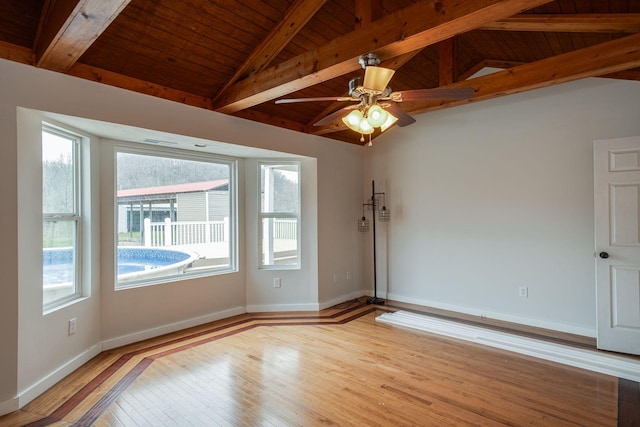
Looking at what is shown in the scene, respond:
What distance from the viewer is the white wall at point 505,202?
3.77 metres

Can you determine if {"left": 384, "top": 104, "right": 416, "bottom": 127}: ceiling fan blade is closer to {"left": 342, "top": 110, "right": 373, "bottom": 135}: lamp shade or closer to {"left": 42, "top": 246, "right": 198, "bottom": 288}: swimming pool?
{"left": 342, "top": 110, "right": 373, "bottom": 135}: lamp shade

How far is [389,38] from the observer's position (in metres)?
2.25

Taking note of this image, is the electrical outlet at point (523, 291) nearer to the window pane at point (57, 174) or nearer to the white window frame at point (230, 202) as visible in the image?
the white window frame at point (230, 202)

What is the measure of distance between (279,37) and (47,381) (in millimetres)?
3637

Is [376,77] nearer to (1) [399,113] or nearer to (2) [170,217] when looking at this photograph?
(1) [399,113]

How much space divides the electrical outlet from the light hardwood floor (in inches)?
42.8

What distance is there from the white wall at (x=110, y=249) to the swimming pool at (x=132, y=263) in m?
0.18

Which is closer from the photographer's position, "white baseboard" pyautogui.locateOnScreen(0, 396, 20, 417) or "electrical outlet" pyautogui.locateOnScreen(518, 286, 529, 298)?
"white baseboard" pyautogui.locateOnScreen(0, 396, 20, 417)

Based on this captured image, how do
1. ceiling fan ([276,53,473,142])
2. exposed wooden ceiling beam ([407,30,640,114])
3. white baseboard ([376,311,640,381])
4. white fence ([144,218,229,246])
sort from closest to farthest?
1. ceiling fan ([276,53,473,142])
2. exposed wooden ceiling beam ([407,30,640,114])
3. white baseboard ([376,311,640,381])
4. white fence ([144,218,229,246])

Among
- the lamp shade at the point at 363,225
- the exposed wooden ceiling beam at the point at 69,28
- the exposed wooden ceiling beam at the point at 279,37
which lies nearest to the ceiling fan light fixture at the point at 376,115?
the exposed wooden ceiling beam at the point at 279,37

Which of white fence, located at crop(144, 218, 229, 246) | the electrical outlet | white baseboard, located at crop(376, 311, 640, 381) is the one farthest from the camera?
the electrical outlet

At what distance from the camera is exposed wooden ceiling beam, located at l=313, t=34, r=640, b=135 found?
275 centimetres

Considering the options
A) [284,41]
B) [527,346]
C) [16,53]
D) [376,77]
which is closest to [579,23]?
[376,77]

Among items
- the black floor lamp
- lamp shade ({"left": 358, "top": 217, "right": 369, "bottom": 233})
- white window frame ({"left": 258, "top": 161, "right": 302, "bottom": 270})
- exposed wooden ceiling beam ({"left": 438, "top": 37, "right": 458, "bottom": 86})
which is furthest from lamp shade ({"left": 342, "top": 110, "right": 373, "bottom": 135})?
lamp shade ({"left": 358, "top": 217, "right": 369, "bottom": 233})
